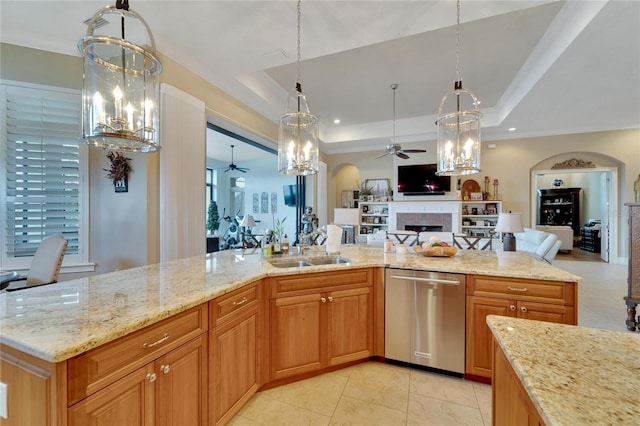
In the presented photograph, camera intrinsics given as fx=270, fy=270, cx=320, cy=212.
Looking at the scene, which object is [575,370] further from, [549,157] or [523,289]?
[549,157]

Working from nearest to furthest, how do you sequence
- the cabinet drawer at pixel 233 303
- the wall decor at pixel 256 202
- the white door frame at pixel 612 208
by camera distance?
the cabinet drawer at pixel 233 303
the white door frame at pixel 612 208
the wall decor at pixel 256 202

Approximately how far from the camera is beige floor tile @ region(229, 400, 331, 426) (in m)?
1.72

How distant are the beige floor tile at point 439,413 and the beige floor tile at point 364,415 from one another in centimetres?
9

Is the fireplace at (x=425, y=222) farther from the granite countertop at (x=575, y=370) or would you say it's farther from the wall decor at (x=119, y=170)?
the granite countertop at (x=575, y=370)

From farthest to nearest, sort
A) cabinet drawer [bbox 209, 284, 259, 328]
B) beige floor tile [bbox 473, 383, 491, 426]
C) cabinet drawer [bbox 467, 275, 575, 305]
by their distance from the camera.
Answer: cabinet drawer [bbox 467, 275, 575, 305] < beige floor tile [bbox 473, 383, 491, 426] < cabinet drawer [bbox 209, 284, 259, 328]

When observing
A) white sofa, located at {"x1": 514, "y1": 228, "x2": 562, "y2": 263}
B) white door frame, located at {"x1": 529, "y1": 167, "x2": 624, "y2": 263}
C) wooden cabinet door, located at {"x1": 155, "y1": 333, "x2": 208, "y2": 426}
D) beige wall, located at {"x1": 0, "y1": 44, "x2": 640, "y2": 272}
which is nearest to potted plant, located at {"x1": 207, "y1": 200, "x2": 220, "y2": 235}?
beige wall, located at {"x1": 0, "y1": 44, "x2": 640, "y2": 272}

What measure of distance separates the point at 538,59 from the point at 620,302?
3.70 meters

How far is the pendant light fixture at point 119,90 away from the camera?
134cm

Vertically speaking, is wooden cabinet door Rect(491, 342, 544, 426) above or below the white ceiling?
below

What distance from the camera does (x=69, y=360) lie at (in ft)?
2.84

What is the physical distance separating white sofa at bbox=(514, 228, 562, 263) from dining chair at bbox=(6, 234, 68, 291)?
6031 millimetres

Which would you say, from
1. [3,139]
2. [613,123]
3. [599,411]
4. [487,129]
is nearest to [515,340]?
[599,411]

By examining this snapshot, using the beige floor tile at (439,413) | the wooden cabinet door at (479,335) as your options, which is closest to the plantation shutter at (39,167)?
the beige floor tile at (439,413)

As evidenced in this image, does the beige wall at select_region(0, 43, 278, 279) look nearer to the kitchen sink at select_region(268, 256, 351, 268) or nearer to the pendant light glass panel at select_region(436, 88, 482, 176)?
the kitchen sink at select_region(268, 256, 351, 268)
